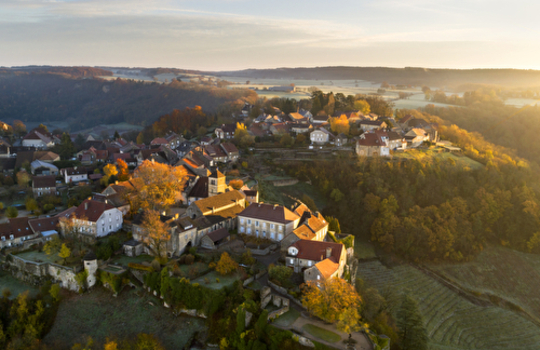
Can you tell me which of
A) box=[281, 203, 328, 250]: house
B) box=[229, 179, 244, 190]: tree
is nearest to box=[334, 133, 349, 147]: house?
box=[229, 179, 244, 190]: tree

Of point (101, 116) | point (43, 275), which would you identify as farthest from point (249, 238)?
point (101, 116)

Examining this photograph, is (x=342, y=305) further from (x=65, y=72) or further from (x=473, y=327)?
(x=65, y=72)

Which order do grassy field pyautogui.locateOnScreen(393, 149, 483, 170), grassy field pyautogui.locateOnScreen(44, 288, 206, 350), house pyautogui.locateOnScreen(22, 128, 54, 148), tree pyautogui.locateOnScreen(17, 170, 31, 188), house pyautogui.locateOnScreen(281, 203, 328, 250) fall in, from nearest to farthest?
grassy field pyautogui.locateOnScreen(44, 288, 206, 350), house pyautogui.locateOnScreen(281, 203, 328, 250), tree pyautogui.locateOnScreen(17, 170, 31, 188), grassy field pyautogui.locateOnScreen(393, 149, 483, 170), house pyautogui.locateOnScreen(22, 128, 54, 148)

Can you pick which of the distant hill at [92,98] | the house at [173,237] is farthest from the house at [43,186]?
the distant hill at [92,98]

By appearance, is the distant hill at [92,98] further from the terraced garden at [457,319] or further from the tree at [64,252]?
the tree at [64,252]

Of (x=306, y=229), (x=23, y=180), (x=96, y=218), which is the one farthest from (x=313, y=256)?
(x=23, y=180)

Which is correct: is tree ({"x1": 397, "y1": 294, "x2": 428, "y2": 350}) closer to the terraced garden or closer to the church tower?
the terraced garden
